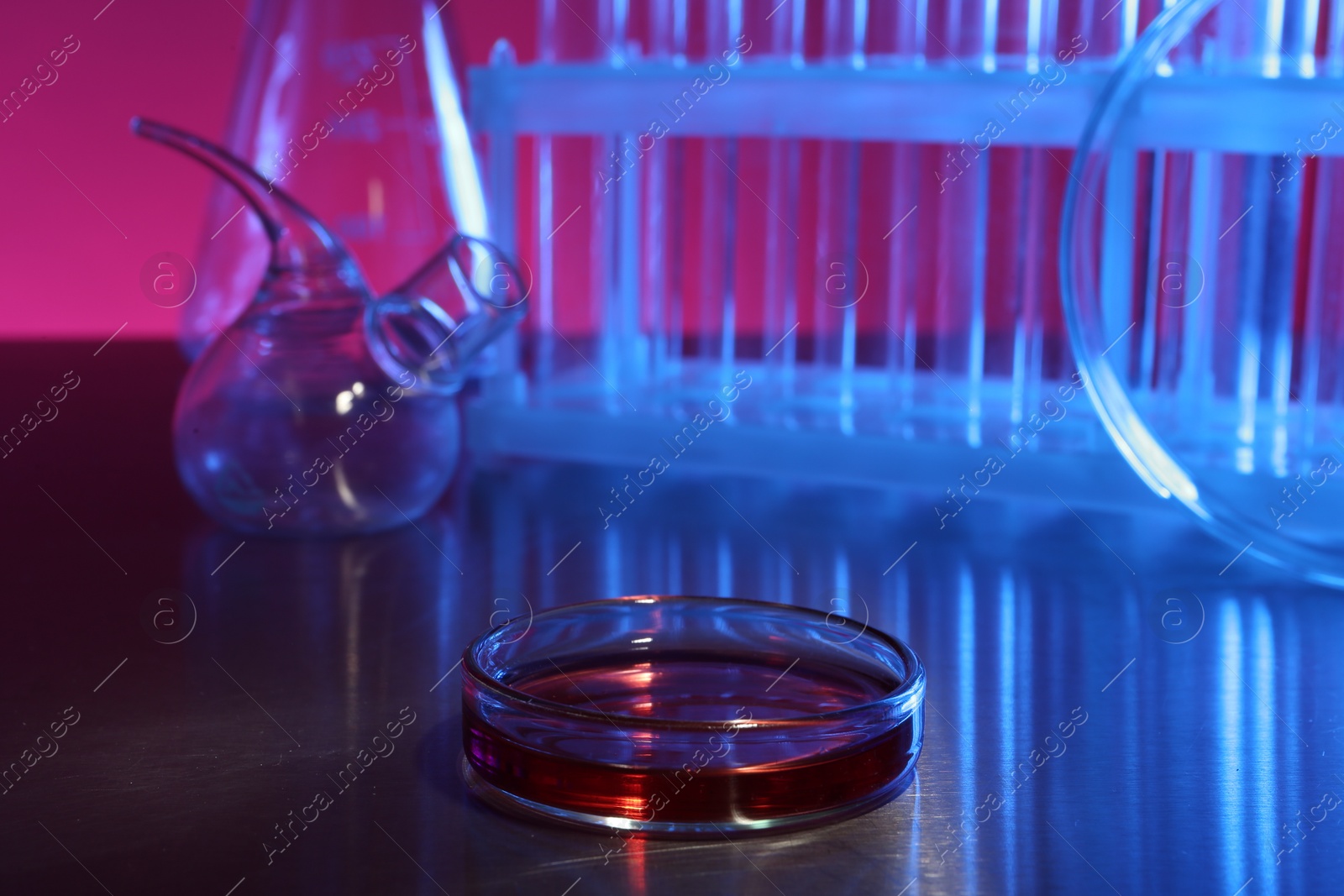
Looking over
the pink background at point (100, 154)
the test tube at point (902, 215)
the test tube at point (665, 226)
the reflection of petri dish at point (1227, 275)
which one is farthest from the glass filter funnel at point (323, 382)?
the pink background at point (100, 154)

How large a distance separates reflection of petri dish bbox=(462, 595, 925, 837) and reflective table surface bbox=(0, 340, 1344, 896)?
1cm

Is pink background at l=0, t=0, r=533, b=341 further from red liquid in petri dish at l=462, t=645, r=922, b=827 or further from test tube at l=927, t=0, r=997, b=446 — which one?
red liquid in petri dish at l=462, t=645, r=922, b=827

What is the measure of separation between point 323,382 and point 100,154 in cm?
84

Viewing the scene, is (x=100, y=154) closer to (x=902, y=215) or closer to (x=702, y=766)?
(x=902, y=215)

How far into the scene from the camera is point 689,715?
55cm

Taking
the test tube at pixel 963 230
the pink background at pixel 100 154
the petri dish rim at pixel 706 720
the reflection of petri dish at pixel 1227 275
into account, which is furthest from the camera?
the pink background at pixel 100 154

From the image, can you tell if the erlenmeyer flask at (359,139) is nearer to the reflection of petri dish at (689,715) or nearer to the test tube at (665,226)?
the test tube at (665,226)

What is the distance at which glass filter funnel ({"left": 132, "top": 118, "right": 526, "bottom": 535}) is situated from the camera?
33.6 inches

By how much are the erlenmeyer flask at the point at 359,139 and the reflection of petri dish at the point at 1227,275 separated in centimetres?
56

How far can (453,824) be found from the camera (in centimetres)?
49

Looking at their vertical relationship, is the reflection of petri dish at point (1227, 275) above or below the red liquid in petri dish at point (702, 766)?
above

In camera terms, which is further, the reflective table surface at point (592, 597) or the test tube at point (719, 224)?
the test tube at point (719, 224)

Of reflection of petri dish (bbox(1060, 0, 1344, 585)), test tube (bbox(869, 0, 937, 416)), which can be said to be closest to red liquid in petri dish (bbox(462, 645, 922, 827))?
reflection of petri dish (bbox(1060, 0, 1344, 585))

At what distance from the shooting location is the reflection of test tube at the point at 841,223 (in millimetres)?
947
